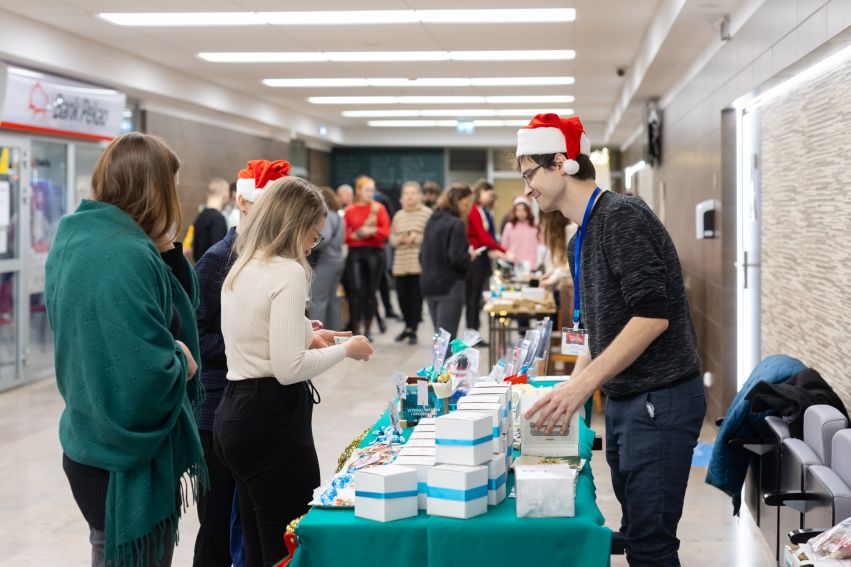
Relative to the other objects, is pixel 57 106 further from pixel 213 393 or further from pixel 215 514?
pixel 215 514

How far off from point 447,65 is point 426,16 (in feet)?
8.25

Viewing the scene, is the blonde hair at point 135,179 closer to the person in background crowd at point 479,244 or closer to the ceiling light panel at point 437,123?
the person in background crowd at point 479,244

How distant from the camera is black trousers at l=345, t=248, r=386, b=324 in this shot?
10758 mm

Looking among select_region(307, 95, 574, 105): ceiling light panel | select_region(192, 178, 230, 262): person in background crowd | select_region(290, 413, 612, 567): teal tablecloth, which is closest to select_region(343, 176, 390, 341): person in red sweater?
select_region(192, 178, 230, 262): person in background crowd

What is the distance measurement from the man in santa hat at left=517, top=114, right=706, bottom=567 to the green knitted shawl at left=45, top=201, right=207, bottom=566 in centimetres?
92

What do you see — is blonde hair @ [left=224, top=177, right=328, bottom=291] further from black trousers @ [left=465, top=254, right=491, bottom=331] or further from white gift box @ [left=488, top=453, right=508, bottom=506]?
black trousers @ [left=465, top=254, right=491, bottom=331]

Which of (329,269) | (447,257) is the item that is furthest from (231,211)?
(447,257)

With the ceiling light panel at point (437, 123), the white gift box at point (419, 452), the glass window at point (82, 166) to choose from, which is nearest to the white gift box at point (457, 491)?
the white gift box at point (419, 452)

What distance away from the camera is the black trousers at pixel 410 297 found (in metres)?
10.6

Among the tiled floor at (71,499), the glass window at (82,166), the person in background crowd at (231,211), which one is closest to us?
the tiled floor at (71,499)

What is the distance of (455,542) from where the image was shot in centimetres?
220

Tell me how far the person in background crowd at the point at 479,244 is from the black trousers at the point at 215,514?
258 inches

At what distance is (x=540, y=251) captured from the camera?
1003cm

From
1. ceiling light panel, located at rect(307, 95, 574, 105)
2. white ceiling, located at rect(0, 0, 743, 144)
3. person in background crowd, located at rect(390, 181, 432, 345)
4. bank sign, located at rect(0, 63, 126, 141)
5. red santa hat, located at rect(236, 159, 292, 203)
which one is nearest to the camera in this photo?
red santa hat, located at rect(236, 159, 292, 203)
